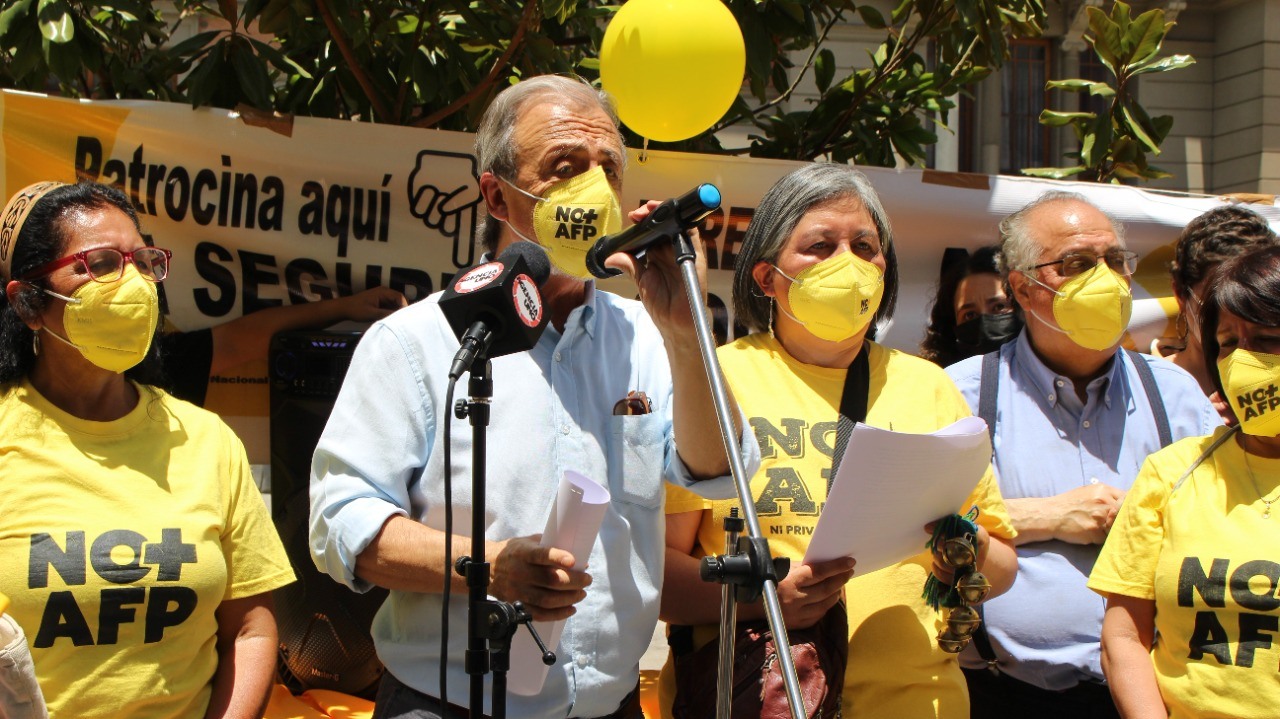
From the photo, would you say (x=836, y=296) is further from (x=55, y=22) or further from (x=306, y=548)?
(x=55, y=22)

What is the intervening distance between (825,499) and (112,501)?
151cm

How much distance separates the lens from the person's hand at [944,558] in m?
2.41

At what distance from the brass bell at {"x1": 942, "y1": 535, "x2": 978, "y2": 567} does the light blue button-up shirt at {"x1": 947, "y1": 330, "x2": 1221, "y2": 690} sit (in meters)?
0.65

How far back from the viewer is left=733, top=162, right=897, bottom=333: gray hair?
2820 mm

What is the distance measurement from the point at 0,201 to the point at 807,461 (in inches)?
116

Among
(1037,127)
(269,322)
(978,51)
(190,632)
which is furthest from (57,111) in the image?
(1037,127)

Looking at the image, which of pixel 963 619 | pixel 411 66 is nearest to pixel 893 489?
pixel 963 619

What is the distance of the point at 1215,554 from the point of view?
246cm

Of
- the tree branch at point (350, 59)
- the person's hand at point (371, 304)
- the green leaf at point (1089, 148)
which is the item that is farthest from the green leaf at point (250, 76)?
the green leaf at point (1089, 148)

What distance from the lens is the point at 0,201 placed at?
390cm

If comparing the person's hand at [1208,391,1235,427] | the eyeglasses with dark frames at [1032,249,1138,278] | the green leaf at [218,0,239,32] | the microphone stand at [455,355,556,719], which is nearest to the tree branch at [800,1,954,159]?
the eyeglasses with dark frames at [1032,249,1138,278]

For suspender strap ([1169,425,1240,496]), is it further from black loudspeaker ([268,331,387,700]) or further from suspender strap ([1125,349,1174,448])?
black loudspeaker ([268,331,387,700])

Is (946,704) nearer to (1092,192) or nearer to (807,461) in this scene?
(807,461)

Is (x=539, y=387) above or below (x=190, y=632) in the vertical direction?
above
